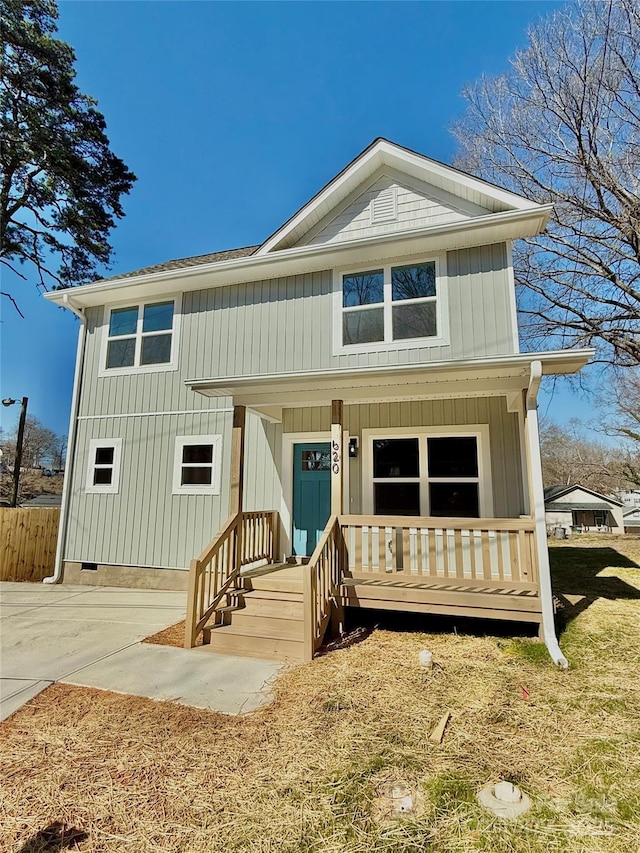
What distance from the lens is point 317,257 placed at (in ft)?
24.3

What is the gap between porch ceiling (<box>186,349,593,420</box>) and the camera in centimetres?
509

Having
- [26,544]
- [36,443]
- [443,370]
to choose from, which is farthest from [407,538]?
[36,443]

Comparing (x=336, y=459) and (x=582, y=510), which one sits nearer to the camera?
(x=336, y=459)

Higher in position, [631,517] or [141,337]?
[141,337]

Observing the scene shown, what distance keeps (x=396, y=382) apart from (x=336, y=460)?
131 cm

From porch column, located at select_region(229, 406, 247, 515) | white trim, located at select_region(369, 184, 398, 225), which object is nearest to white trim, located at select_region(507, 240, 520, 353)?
white trim, located at select_region(369, 184, 398, 225)

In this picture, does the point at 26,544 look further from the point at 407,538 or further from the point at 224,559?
the point at 407,538

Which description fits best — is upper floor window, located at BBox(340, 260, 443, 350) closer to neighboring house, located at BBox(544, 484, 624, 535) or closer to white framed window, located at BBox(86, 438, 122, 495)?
white framed window, located at BBox(86, 438, 122, 495)

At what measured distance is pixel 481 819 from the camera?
2.35 metres

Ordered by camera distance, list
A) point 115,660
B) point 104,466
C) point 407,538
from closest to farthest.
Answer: point 115,660
point 407,538
point 104,466

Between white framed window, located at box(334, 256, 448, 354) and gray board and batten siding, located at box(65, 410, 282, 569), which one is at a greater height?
white framed window, located at box(334, 256, 448, 354)

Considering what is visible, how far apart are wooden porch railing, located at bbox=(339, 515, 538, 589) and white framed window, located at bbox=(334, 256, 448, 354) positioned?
9.69ft

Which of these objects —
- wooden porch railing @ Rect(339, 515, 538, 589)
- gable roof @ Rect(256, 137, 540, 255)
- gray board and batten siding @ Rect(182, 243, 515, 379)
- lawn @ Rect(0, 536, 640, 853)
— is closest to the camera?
lawn @ Rect(0, 536, 640, 853)

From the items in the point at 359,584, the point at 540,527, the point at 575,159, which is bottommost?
the point at 359,584
